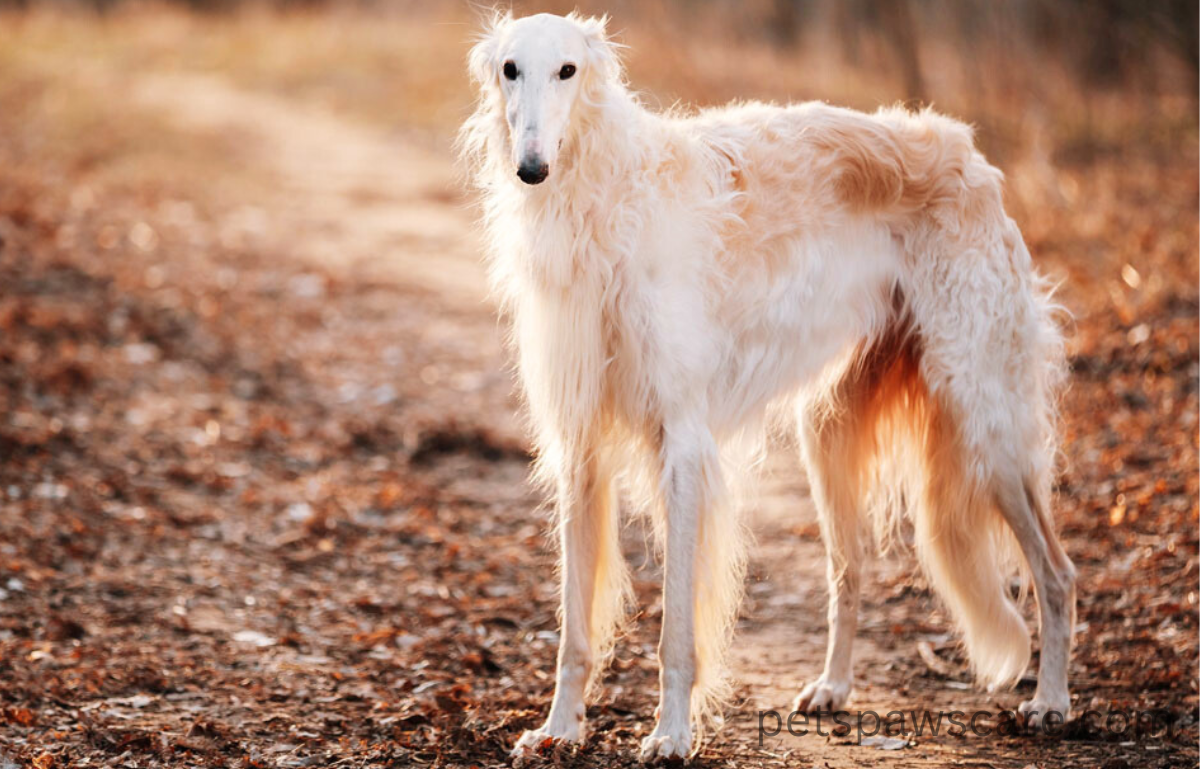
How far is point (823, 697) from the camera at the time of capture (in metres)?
3.88

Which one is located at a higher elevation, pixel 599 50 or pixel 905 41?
pixel 905 41

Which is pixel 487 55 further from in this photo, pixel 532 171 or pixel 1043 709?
pixel 1043 709

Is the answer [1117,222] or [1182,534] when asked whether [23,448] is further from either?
[1117,222]

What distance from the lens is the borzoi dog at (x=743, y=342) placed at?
3.35 m

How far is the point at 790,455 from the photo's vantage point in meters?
6.54

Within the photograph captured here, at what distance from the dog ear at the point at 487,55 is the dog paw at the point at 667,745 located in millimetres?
1862

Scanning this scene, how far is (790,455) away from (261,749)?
12.4 feet

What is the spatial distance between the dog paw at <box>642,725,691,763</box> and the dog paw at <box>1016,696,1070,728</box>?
1148 millimetres

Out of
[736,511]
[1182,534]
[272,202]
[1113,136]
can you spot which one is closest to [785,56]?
[1113,136]

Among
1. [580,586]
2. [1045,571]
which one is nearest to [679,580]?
[580,586]

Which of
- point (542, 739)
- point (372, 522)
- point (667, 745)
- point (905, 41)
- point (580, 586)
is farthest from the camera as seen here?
point (905, 41)

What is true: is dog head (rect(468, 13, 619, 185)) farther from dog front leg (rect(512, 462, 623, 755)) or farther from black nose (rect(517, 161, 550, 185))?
dog front leg (rect(512, 462, 623, 755))

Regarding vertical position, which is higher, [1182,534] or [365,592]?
[1182,534]

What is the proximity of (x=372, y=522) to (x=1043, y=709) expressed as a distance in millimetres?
3017
